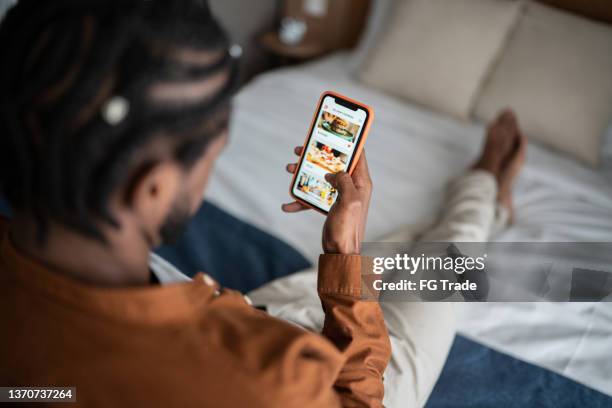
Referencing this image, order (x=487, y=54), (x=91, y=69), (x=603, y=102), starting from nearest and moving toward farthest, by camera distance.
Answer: (x=91, y=69)
(x=603, y=102)
(x=487, y=54)

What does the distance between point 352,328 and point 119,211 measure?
368 millimetres

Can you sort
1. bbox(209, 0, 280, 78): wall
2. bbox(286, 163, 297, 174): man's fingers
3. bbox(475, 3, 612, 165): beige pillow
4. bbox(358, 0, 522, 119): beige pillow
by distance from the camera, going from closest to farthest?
bbox(286, 163, 297, 174): man's fingers < bbox(475, 3, 612, 165): beige pillow < bbox(358, 0, 522, 119): beige pillow < bbox(209, 0, 280, 78): wall

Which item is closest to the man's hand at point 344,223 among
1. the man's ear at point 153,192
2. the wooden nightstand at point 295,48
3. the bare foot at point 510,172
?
the man's ear at point 153,192

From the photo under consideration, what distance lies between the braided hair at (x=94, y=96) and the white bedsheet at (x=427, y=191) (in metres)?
0.80

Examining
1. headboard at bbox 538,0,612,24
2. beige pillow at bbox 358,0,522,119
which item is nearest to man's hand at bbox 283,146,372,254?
beige pillow at bbox 358,0,522,119

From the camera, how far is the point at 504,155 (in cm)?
151

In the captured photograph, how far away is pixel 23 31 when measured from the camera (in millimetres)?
483

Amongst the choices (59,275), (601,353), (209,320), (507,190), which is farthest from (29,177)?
(507,190)

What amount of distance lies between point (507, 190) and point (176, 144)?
1.19m

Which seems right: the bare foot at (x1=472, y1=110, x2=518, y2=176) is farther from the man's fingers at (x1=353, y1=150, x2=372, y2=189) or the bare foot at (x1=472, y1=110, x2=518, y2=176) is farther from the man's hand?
the man's hand

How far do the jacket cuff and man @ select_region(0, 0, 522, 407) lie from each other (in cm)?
13

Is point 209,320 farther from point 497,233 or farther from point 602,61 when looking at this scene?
point 602,61

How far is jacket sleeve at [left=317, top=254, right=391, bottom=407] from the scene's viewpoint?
26.9 inches

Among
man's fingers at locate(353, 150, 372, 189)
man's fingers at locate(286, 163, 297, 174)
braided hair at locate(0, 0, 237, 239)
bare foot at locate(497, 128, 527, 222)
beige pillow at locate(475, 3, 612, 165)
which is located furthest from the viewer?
beige pillow at locate(475, 3, 612, 165)
